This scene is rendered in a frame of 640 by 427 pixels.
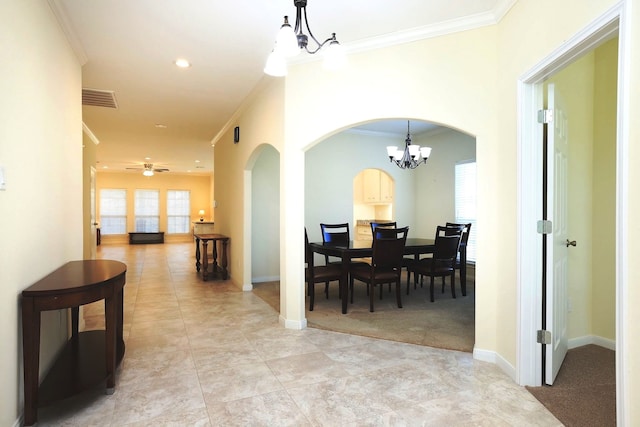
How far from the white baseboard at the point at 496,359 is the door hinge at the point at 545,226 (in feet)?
3.17

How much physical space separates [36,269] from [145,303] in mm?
2653

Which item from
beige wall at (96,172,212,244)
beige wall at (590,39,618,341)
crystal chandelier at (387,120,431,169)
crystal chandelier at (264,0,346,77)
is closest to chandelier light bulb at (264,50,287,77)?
crystal chandelier at (264,0,346,77)

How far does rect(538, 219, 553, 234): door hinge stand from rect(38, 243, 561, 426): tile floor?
104 cm

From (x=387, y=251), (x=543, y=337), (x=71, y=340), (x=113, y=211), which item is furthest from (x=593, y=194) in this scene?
(x=113, y=211)

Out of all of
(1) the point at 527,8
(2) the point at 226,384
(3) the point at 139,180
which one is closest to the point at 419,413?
(2) the point at 226,384

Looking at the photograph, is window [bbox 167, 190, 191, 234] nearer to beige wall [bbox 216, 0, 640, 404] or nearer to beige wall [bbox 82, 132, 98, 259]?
beige wall [bbox 82, 132, 98, 259]

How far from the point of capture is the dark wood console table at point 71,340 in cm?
184

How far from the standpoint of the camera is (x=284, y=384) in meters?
2.42

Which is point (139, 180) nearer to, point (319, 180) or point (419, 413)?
point (319, 180)

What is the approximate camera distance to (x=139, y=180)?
13.6m

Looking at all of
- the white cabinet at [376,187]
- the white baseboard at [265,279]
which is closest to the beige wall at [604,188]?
the white baseboard at [265,279]

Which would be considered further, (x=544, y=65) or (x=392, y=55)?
(x=392, y=55)

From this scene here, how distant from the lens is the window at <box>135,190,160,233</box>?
44.5 ft

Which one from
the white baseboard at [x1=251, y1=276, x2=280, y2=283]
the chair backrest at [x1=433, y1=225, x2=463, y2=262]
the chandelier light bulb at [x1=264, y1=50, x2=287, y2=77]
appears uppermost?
the chandelier light bulb at [x1=264, y1=50, x2=287, y2=77]
